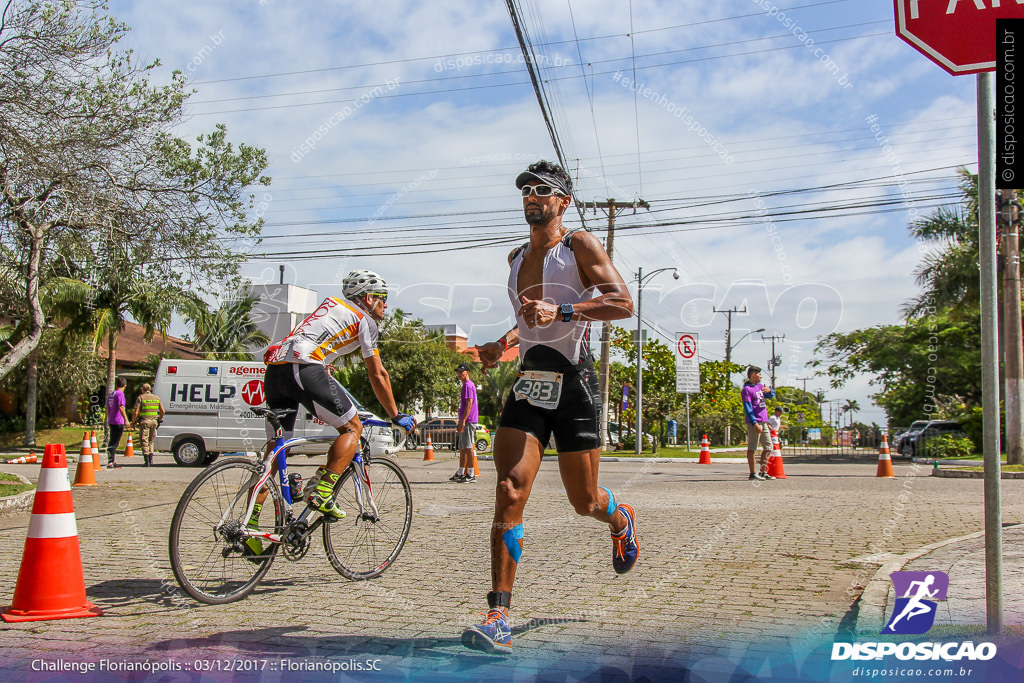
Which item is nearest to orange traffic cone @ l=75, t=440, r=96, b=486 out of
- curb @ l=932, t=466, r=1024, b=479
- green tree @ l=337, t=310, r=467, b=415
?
curb @ l=932, t=466, r=1024, b=479

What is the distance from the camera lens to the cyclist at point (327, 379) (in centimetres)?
494

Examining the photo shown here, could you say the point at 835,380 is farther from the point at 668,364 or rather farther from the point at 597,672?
the point at 597,672

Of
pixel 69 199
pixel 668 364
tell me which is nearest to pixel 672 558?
pixel 69 199

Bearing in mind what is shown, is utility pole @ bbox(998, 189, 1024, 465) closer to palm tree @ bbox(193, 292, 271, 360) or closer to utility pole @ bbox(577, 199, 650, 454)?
utility pole @ bbox(577, 199, 650, 454)

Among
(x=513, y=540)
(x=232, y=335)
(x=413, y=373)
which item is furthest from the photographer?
(x=413, y=373)

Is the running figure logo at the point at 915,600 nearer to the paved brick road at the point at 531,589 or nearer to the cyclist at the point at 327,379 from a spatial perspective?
the paved brick road at the point at 531,589

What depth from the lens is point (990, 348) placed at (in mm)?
3324

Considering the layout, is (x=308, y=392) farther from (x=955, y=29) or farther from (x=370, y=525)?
(x=955, y=29)

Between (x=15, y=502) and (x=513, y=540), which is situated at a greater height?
(x=513, y=540)

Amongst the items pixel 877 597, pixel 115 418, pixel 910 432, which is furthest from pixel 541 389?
pixel 910 432

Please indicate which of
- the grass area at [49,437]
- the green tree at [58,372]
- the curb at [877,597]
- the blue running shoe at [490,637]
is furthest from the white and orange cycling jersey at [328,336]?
the grass area at [49,437]

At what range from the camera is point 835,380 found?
43469 mm

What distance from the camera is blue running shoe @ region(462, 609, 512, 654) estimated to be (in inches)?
130

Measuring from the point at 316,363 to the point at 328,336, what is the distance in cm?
19
